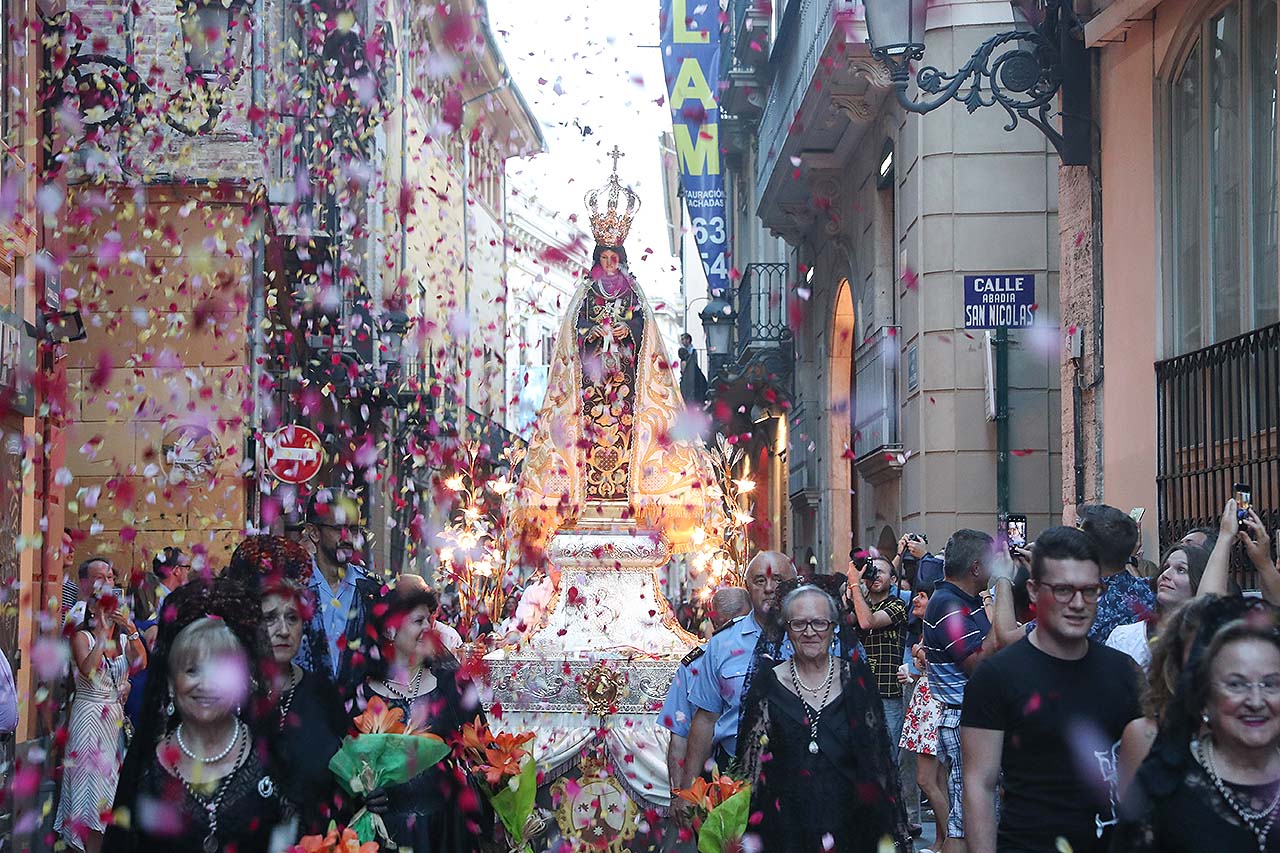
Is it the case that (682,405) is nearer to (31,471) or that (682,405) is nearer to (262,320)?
(31,471)

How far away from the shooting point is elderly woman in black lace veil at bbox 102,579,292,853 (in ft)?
18.0

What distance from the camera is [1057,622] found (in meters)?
→ 5.45

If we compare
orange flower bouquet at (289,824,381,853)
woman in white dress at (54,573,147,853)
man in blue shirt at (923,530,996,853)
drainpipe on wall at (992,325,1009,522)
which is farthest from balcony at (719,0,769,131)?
orange flower bouquet at (289,824,381,853)

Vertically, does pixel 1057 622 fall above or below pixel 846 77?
below

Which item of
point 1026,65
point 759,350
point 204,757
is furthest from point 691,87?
point 204,757

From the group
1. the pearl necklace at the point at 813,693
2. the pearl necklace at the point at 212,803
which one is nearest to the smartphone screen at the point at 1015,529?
the pearl necklace at the point at 813,693

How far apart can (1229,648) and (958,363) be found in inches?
443

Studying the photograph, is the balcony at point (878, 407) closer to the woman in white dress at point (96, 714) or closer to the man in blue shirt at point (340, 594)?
the man in blue shirt at point (340, 594)

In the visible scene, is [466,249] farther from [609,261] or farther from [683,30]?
[609,261]

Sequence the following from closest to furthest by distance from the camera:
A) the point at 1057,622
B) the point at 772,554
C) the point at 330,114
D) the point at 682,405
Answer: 1. the point at 1057,622
2. the point at 772,554
3. the point at 682,405
4. the point at 330,114

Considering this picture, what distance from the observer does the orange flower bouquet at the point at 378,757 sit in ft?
19.8

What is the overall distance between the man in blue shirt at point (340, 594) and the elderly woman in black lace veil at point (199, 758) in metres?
1.60

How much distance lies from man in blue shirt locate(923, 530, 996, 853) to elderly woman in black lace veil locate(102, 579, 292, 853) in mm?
4015

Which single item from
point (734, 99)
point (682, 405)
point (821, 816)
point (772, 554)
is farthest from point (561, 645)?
point (734, 99)
